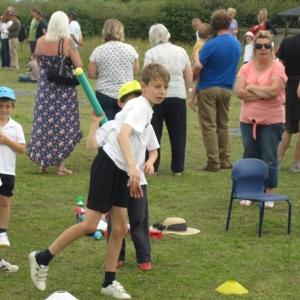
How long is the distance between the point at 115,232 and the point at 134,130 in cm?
74

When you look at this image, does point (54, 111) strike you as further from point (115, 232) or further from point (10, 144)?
point (115, 232)

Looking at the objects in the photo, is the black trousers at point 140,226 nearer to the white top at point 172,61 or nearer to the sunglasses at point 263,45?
the sunglasses at point 263,45

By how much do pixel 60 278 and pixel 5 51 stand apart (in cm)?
2295

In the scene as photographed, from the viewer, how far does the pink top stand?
859 centimetres

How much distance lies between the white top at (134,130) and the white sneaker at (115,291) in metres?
0.81

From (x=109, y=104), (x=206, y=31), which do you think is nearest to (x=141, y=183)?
(x=109, y=104)

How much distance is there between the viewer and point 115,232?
18.6ft

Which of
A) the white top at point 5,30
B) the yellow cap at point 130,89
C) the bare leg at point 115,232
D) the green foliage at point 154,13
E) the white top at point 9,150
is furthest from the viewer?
the green foliage at point 154,13

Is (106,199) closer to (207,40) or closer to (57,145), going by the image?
(57,145)

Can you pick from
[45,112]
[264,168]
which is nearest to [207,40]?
[45,112]

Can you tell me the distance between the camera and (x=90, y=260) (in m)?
6.59

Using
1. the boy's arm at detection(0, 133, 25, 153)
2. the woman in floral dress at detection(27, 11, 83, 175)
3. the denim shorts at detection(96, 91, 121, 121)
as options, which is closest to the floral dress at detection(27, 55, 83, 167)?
the woman in floral dress at detection(27, 11, 83, 175)

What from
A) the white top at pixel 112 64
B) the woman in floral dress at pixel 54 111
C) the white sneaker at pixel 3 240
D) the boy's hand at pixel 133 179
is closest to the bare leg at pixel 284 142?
the white top at pixel 112 64

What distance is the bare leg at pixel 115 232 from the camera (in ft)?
18.5
